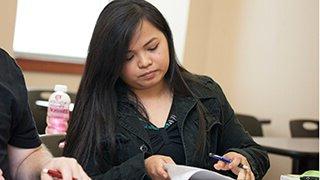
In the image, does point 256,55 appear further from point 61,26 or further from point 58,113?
point 58,113

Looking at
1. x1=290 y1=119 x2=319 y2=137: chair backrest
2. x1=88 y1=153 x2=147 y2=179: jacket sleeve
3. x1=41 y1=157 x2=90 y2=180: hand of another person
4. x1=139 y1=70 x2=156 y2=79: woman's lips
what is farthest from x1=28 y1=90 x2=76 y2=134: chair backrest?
x1=290 y1=119 x2=319 y2=137: chair backrest

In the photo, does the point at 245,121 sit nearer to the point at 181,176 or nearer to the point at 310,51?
the point at 310,51

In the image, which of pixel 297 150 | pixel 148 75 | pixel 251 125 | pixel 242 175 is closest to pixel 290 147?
pixel 297 150

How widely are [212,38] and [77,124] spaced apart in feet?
10.3

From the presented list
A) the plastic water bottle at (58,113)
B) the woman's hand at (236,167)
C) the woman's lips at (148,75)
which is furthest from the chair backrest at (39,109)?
the woman's hand at (236,167)

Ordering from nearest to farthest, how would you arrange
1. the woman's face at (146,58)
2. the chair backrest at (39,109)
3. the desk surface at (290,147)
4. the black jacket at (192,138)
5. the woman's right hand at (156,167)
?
the woman's right hand at (156,167) → the black jacket at (192,138) → the woman's face at (146,58) → the chair backrest at (39,109) → the desk surface at (290,147)

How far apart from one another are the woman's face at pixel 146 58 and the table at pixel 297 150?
1.42 metres

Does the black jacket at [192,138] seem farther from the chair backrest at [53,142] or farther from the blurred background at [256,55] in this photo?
the blurred background at [256,55]

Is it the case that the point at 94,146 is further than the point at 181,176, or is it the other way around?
the point at 94,146

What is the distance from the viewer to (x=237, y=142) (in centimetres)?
172

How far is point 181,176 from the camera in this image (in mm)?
1235

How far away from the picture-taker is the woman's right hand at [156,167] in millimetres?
1365

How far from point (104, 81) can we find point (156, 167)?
0.38m

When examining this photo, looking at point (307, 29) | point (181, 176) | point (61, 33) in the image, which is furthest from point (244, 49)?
point (181, 176)
